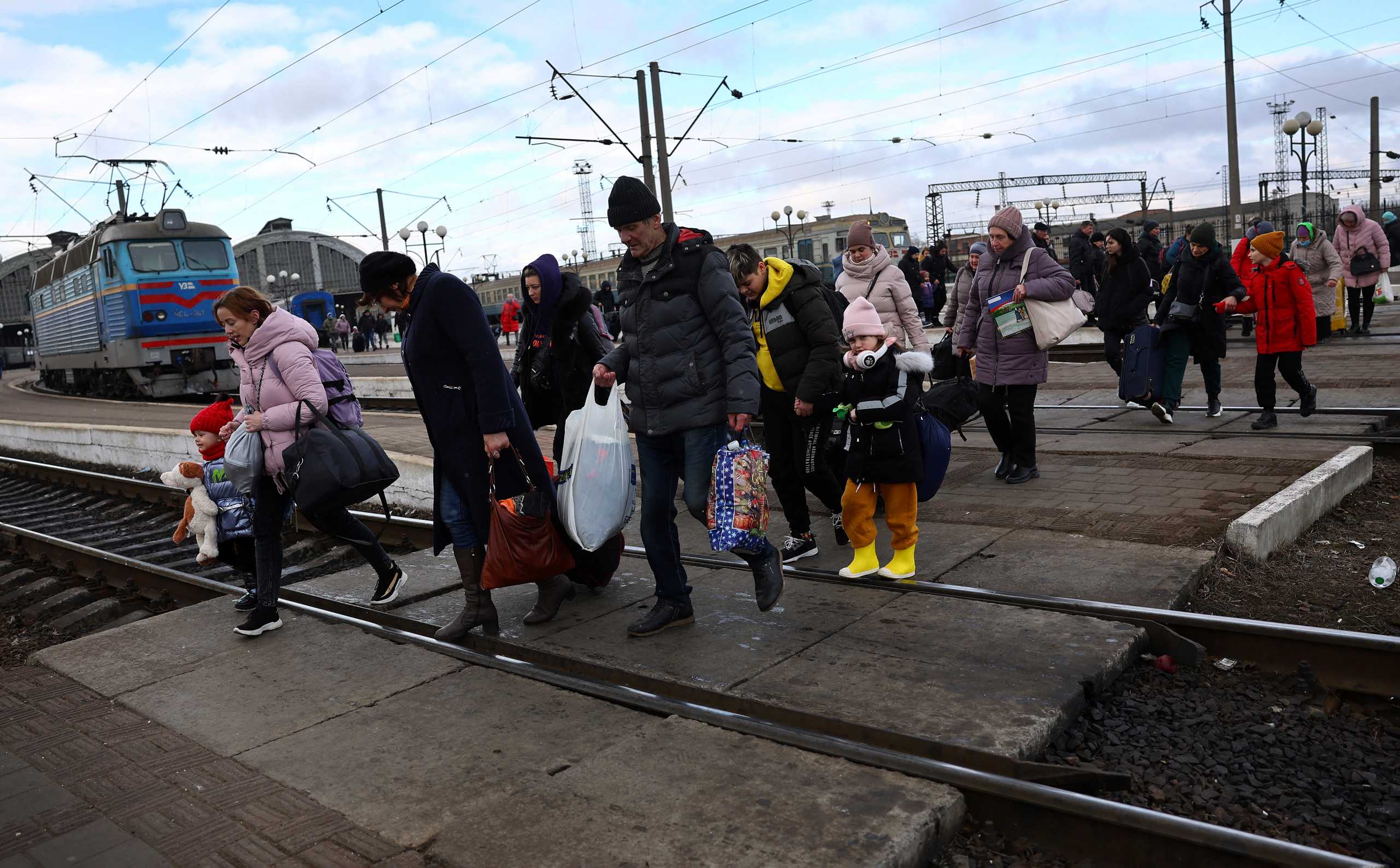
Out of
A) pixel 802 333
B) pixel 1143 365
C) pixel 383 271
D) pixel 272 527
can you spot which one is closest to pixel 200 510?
pixel 272 527

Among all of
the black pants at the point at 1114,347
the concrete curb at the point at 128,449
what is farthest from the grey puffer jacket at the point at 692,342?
the black pants at the point at 1114,347

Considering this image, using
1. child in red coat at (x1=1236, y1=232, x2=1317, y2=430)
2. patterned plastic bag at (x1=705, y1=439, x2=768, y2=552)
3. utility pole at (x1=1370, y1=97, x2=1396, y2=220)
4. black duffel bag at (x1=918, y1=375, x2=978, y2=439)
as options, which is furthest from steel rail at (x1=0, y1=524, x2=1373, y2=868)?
utility pole at (x1=1370, y1=97, x2=1396, y2=220)

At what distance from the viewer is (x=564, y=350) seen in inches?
222

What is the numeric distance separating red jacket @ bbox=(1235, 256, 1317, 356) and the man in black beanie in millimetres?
5627

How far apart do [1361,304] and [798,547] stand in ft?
45.5

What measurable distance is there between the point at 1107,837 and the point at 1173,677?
1297 mm

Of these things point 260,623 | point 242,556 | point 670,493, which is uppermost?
point 670,493

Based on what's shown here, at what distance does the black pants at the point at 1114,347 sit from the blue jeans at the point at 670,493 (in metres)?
6.23

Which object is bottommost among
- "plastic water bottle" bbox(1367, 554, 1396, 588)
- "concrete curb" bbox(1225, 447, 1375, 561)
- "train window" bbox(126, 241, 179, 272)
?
"plastic water bottle" bbox(1367, 554, 1396, 588)

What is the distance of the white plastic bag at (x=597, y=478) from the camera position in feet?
15.6

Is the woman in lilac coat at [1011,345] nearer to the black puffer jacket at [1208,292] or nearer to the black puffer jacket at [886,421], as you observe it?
the black puffer jacket at [886,421]

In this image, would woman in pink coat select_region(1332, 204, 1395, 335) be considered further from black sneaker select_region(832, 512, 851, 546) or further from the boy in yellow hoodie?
the boy in yellow hoodie

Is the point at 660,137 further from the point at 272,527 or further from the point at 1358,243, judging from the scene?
the point at 272,527

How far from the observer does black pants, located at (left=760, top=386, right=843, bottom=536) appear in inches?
222
